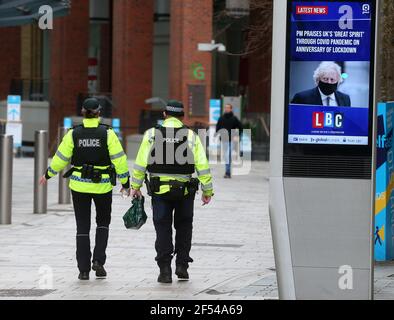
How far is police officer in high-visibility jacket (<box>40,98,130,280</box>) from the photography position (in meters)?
11.6

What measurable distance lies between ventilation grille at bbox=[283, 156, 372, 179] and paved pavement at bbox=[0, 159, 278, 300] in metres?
1.58

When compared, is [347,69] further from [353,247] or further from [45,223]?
[45,223]

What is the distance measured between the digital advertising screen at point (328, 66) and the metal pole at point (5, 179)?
796 cm

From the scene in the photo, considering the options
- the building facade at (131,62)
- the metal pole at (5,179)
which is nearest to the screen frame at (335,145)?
the metal pole at (5,179)

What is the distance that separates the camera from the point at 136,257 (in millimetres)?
13477

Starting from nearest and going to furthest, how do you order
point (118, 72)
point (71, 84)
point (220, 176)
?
point (220, 176), point (118, 72), point (71, 84)

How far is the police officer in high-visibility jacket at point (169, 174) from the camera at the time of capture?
11344 millimetres

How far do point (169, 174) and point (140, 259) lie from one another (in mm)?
2256

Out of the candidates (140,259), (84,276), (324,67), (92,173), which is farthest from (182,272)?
(324,67)

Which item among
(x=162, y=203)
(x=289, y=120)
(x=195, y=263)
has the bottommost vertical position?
(x=195, y=263)

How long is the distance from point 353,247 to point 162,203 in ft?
8.89

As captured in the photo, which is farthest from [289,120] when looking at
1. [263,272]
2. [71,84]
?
[71,84]

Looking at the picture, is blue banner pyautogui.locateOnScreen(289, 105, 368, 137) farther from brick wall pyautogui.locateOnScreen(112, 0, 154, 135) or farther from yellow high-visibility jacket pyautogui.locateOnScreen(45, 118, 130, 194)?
brick wall pyautogui.locateOnScreen(112, 0, 154, 135)

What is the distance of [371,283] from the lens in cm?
941
